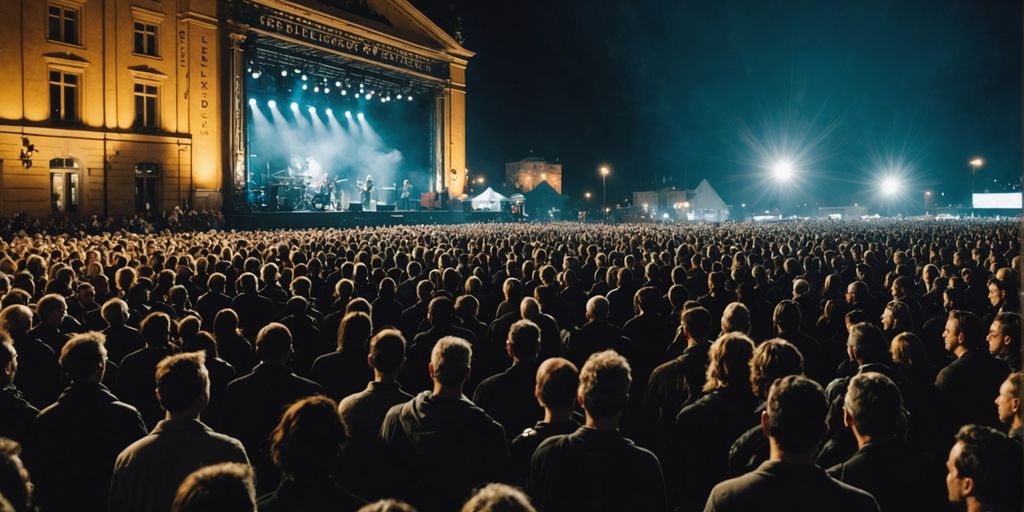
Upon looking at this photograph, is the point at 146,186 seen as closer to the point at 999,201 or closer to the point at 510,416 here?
the point at 510,416

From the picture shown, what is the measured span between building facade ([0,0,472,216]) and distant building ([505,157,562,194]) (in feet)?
262

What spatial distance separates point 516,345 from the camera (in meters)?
5.57

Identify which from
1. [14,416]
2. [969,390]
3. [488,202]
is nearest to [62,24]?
[488,202]

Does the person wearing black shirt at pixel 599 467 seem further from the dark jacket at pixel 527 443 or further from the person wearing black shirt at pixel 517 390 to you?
the person wearing black shirt at pixel 517 390

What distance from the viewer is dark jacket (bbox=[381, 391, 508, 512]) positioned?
13.4 feet

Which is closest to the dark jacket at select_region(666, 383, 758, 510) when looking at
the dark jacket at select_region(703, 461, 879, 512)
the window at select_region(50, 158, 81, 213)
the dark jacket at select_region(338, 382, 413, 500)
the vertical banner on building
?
the dark jacket at select_region(703, 461, 879, 512)

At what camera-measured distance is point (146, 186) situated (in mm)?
36500

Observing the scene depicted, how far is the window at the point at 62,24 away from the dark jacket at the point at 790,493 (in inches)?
1518

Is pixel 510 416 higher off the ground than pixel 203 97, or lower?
lower

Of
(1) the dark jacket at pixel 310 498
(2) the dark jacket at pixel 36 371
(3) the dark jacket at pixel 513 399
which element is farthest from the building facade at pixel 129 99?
(1) the dark jacket at pixel 310 498

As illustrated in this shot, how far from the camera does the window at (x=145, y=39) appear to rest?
3634cm

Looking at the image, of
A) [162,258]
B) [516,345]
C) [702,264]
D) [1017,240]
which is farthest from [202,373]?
[1017,240]

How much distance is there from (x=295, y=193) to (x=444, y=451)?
4117 cm

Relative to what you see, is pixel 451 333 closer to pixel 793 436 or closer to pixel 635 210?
pixel 793 436
